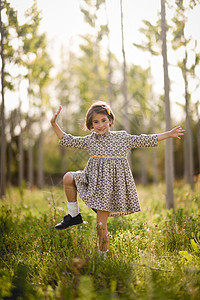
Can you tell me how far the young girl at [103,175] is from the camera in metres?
2.92

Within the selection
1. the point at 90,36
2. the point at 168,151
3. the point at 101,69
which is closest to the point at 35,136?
the point at 101,69

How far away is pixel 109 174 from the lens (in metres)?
2.98

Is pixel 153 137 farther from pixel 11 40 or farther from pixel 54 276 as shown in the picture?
pixel 11 40

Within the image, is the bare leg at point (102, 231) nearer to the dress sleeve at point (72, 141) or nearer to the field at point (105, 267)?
the field at point (105, 267)

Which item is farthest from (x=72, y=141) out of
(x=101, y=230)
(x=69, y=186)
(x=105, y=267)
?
(x=105, y=267)

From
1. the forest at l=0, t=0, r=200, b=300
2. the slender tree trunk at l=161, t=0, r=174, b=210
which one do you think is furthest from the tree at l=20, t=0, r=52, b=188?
the slender tree trunk at l=161, t=0, r=174, b=210

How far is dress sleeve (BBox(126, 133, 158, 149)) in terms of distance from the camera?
3.08 metres

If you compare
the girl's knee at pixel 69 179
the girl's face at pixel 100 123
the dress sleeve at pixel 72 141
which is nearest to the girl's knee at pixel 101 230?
the girl's knee at pixel 69 179

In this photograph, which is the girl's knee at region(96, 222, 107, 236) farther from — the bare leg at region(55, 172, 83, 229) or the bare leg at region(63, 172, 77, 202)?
the bare leg at region(63, 172, 77, 202)

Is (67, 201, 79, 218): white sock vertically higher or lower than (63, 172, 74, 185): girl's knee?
lower

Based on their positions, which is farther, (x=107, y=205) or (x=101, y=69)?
(x=101, y=69)

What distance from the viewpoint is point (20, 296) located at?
2.21 meters

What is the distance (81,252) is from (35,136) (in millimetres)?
17592

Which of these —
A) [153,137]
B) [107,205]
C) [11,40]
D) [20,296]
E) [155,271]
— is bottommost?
[20,296]
